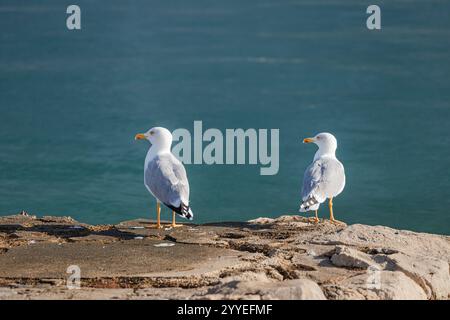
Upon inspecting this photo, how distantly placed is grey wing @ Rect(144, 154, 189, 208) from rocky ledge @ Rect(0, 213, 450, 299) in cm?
32

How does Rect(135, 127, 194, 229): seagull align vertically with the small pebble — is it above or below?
above

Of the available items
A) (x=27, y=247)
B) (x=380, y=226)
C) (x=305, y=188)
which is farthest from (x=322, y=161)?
(x=27, y=247)

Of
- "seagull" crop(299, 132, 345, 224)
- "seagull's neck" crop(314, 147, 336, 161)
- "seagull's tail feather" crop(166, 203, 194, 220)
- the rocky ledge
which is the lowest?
the rocky ledge

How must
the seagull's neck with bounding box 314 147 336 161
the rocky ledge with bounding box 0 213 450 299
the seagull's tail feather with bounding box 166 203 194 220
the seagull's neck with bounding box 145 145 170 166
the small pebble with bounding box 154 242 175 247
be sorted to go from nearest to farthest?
the rocky ledge with bounding box 0 213 450 299 → the small pebble with bounding box 154 242 175 247 → the seagull's tail feather with bounding box 166 203 194 220 → the seagull's neck with bounding box 145 145 170 166 → the seagull's neck with bounding box 314 147 336 161

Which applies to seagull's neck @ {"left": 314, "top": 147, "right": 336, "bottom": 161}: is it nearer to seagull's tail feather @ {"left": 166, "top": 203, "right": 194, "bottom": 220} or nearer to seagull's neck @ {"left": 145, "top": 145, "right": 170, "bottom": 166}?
seagull's neck @ {"left": 145, "top": 145, "right": 170, "bottom": 166}

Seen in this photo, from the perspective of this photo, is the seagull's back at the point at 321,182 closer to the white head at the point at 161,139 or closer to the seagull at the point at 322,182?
the seagull at the point at 322,182

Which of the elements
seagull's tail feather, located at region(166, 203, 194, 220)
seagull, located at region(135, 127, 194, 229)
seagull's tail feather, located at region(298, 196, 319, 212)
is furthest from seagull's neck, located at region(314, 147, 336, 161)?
seagull's tail feather, located at region(166, 203, 194, 220)

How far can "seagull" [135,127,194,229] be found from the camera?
10273 mm

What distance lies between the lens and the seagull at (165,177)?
1027cm

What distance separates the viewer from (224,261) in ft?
28.4

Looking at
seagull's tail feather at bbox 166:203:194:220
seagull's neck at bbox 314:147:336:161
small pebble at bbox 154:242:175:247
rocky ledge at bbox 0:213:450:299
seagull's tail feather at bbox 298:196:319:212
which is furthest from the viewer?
seagull's neck at bbox 314:147:336:161
